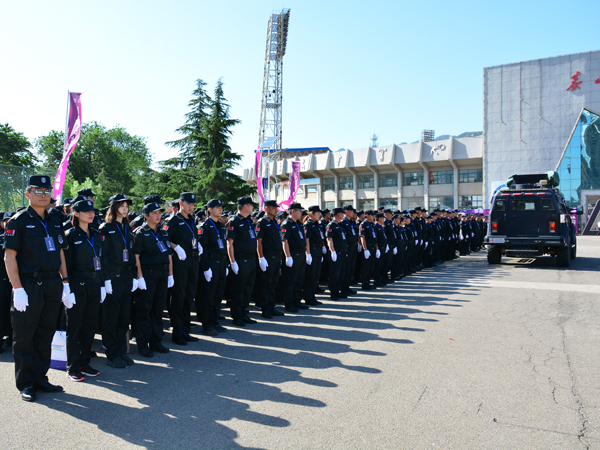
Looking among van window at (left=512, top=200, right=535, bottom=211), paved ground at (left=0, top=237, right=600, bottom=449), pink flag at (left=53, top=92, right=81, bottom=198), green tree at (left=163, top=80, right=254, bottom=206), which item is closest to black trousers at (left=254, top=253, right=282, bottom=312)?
paved ground at (left=0, top=237, right=600, bottom=449)

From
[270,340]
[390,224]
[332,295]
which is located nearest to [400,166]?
[390,224]

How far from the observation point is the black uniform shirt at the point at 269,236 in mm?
7785

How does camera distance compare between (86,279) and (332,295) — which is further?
(332,295)

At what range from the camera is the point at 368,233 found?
35.3 feet

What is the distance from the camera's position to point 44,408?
387 centimetres

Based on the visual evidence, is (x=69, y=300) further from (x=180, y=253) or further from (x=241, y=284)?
(x=241, y=284)

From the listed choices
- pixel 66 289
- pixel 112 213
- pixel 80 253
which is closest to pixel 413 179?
pixel 112 213

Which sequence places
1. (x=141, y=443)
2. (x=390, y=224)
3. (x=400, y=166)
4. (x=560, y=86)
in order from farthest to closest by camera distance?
(x=400, y=166), (x=560, y=86), (x=390, y=224), (x=141, y=443)

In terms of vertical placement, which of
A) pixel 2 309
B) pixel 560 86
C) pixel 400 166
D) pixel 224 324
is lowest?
pixel 224 324

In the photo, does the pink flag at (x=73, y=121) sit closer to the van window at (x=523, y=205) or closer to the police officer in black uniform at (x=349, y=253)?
the police officer in black uniform at (x=349, y=253)

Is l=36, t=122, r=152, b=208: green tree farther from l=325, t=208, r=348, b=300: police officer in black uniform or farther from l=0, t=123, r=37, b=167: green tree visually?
l=325, t=208, r=348, b=300: police officer in black uniform

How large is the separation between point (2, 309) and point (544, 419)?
637cm

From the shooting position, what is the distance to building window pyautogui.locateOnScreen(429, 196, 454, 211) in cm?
5038

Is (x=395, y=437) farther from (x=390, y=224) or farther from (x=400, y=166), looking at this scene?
(x=400, y=166)
